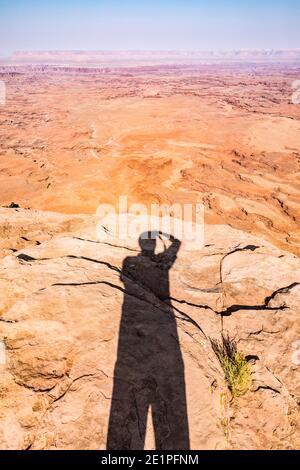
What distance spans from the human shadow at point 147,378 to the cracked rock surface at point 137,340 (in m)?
0.01

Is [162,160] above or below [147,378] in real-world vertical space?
above

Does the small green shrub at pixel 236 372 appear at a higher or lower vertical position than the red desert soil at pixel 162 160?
lower

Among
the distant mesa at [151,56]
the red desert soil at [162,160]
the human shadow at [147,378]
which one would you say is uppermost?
the distant mesa at [151,56]

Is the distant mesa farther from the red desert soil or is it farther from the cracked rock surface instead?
the cracked rock surface

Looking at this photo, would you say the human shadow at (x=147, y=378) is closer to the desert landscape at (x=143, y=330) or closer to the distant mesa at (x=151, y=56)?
the desert landscape at (x=143, y=330)

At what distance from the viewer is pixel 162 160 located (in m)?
12.9

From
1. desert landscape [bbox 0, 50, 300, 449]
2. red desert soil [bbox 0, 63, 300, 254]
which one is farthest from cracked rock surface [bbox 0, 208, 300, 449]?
red desert soil [bbox 0, 63, 300, 254]


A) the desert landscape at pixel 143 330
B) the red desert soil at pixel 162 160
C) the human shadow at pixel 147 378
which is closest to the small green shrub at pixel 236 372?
the desert landscape at pixel 143 330

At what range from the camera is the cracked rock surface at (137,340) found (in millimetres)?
2193

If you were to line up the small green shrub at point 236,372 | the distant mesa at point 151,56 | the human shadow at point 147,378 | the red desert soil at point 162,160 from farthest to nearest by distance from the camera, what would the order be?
the distant mesa at point 151,56
the red desert soil at point 162,160
the small green shrub at point 236,372
the human shadow at point 147,378

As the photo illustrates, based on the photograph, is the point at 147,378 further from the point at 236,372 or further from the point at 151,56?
the point at 151,56

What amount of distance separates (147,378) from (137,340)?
38 centimetres

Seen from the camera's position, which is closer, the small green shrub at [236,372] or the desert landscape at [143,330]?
the desert landscape at [143,330]

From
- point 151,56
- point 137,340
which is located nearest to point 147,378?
point 137,340
